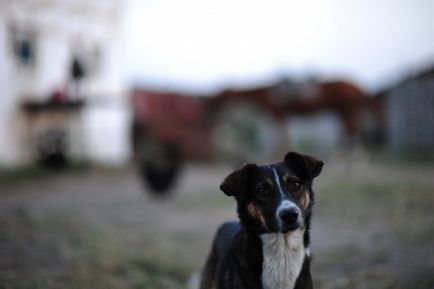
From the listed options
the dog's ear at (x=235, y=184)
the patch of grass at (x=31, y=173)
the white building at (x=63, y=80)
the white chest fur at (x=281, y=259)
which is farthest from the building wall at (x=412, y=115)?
the dog's ear at (x=235, y=184)

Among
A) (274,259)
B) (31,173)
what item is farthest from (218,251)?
(31,173)

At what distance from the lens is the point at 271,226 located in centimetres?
362

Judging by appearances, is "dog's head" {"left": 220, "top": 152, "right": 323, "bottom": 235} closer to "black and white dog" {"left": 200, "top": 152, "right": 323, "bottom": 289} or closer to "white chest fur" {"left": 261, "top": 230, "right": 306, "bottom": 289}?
"black and white dog" {"left": 200, "top": 152, "right": 323, "bottom": 289}

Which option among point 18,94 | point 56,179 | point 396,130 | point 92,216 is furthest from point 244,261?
point 396,130

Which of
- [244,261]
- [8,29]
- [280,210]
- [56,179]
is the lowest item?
[56,179]

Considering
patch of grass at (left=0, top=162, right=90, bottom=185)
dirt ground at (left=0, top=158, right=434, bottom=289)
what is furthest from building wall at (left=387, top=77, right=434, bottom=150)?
patch of grass at (left=0, top=162, right=90, bottom=185)

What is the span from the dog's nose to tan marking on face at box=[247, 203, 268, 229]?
0.18 meters

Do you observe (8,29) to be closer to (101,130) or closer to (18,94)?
(18,94)

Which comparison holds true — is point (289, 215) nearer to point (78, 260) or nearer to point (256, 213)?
point (256, 213)

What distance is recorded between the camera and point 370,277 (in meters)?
5.31

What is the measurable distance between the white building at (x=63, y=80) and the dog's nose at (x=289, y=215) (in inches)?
504

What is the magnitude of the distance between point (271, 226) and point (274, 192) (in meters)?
0.23

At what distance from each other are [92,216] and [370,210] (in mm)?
4999

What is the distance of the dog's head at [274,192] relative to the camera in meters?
3.56
